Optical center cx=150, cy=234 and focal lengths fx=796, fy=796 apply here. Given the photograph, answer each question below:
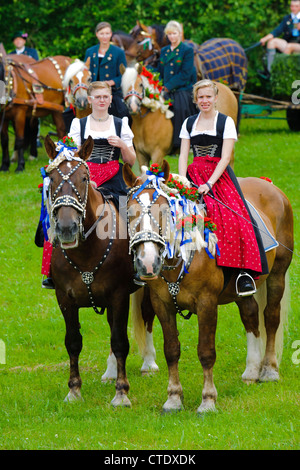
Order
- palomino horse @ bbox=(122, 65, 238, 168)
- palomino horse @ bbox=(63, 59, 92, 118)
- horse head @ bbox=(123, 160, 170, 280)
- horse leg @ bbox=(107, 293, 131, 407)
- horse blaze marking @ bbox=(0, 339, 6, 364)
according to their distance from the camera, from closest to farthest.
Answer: horse head @ bbox=(123, 160, 170, 280)
horse leg @ bbox=(107, 293, 131, 407)
horse blaze marking @ bbox=(0, 339, 6, 364)
palomino horse @ bbox=(63, 59, 92, 118)
palomino horse @ bbox=(122, 65, 238, 168)

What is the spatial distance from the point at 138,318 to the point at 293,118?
1163 cm

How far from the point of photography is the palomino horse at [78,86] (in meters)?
10.9

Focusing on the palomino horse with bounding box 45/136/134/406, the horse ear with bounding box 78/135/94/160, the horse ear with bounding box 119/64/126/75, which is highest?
the horse ear with bounding box 119/64/126/75

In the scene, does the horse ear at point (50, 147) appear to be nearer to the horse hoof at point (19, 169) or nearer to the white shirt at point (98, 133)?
the white shirt at point (98, 133)

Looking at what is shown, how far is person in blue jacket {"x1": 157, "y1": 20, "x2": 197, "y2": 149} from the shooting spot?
12.5 meters

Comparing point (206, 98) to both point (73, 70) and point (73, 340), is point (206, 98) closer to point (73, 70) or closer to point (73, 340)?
point (73, 340)

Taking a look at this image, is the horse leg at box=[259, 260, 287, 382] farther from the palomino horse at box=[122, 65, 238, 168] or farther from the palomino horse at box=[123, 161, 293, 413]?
the palomino horse at box=[122, 65, 238, 168]

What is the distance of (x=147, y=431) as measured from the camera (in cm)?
560

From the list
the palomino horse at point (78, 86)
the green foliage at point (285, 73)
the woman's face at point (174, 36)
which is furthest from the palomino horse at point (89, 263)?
the green foliage at point (285, 73)

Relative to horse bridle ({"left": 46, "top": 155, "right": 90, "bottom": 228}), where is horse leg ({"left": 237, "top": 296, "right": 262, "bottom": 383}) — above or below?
below

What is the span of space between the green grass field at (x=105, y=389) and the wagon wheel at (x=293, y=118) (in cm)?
634

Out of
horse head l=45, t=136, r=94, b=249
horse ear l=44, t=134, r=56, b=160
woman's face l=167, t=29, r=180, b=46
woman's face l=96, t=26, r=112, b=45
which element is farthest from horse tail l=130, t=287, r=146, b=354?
woman's face l=167, t=29, r=180, b=46

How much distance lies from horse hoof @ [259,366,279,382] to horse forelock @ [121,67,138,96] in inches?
218
